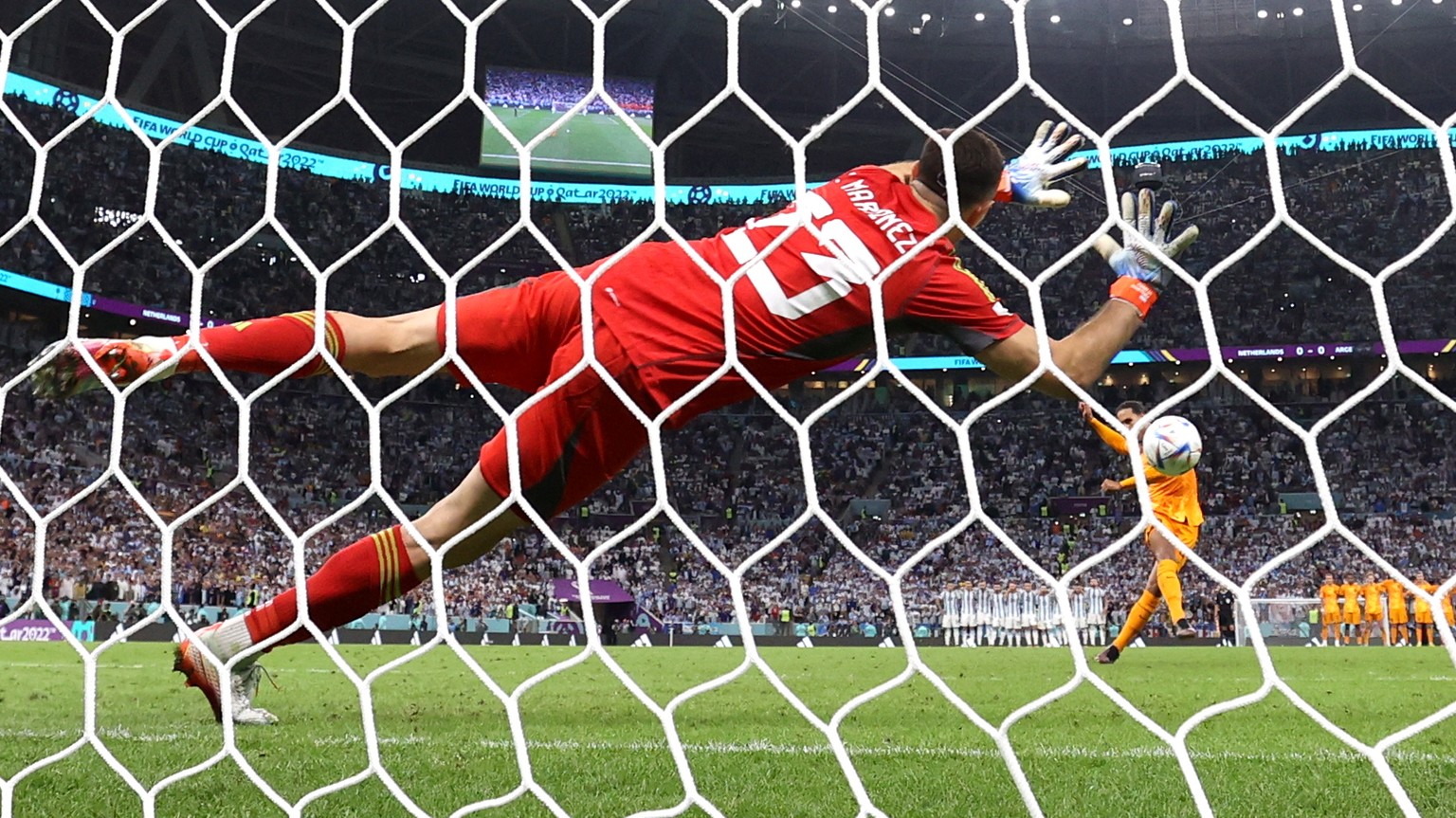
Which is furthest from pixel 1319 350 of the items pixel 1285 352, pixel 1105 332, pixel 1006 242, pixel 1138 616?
pixel 1105 332

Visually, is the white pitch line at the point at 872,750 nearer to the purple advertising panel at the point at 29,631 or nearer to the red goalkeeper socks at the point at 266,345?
the red goalkeeper socks at the point at 266,345

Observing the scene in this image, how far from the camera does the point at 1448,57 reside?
64.5ft

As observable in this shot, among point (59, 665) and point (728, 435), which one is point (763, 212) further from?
point (59, 665)

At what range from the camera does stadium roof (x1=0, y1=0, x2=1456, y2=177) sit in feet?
59.5

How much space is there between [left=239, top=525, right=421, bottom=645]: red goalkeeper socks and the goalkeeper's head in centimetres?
135

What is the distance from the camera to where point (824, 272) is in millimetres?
2264

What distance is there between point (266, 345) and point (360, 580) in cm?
52

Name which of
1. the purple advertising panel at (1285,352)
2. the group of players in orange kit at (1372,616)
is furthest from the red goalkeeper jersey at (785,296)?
the purple advertising panel at (1285,352)

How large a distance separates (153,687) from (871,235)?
11.8ft

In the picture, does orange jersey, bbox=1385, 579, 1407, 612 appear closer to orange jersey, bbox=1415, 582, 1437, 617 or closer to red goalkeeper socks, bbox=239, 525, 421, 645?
orange jersey, bbox=1415, 582, 1437, 617

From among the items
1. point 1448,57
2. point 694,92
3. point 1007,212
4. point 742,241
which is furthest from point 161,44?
point 1448,57

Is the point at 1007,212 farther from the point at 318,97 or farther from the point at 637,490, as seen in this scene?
the point at 318,97

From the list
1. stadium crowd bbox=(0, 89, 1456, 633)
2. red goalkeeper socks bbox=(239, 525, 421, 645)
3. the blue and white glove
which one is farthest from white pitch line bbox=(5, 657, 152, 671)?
stadium crowd bbox=(0, 89, 1456, 633)

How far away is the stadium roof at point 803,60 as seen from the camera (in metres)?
18.1
